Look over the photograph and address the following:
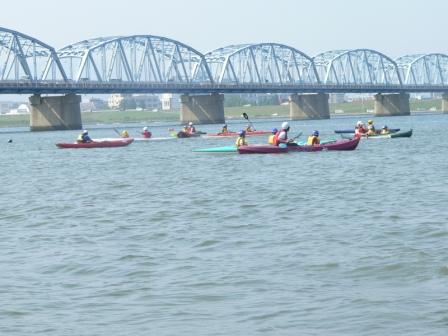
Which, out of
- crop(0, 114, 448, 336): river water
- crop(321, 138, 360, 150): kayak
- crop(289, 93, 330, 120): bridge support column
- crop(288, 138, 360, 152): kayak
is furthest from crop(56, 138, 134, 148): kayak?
crop(289, 93, 330, 120): bridge support column

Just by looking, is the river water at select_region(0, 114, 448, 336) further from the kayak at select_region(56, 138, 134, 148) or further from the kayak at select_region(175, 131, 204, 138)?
the kayak at select_region(175, 131, 204, 138)

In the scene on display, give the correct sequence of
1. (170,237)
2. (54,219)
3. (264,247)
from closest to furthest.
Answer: (264,247) → (170,237) → (54,219)

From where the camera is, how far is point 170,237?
956 inches

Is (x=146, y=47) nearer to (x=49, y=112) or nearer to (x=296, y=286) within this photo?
(x=49, y=112)

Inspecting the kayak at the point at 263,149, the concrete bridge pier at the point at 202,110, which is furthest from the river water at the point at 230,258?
the concrete bridge pier at the point at 202,110

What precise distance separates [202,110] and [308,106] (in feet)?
95.8

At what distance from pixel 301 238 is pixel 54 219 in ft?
28.1

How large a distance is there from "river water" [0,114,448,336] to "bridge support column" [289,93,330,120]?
145792mm

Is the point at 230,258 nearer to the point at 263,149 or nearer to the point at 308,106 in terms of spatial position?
the point at 263,149

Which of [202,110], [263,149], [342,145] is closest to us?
[263,149]

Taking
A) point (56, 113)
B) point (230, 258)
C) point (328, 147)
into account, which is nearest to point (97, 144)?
point (328, 147)

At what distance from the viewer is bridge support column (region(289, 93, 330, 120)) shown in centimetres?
18725

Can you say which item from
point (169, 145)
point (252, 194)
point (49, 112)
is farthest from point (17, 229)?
point (49, 112)

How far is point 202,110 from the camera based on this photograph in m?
166
